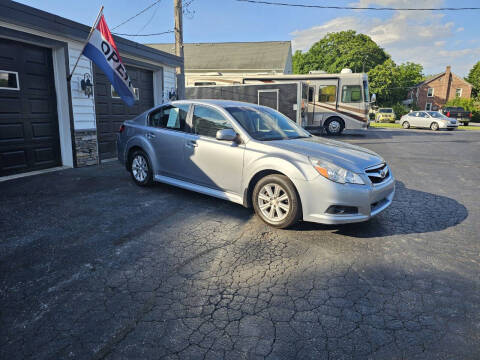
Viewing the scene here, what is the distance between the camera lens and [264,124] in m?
5.06

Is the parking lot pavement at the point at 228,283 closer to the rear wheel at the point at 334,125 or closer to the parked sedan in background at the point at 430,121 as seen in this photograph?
the rear wheel at the point at 334,125

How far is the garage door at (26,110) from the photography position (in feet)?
22.4

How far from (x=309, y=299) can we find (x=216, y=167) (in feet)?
8.44

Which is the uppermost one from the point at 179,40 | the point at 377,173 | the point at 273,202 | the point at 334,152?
the point at 179,40

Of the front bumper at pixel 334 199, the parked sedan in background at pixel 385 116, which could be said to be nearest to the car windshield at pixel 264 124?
the front bumper at pixel 334 199

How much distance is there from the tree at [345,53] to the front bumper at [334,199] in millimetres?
53124

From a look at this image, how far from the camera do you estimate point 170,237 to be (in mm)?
3953

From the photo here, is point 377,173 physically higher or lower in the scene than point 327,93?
lower

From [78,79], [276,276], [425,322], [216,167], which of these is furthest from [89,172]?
[425,322]

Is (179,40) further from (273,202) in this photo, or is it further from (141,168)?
(273,202)

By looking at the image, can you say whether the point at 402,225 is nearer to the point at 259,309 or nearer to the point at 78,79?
the point at 259,309

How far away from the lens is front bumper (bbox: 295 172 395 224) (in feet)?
12.4

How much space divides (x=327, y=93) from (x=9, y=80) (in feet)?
46.2

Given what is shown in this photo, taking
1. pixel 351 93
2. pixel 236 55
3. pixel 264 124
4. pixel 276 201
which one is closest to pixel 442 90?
pixel 236 55
